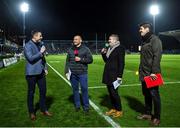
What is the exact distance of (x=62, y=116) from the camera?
8.51 m

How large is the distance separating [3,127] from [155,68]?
3.62 meters

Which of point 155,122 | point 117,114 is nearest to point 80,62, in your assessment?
point 117,114

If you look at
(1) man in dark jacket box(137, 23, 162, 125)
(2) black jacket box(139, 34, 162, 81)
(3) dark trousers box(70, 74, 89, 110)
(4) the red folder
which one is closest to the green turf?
(3) dark trousers box(70, 74, 89, 110)

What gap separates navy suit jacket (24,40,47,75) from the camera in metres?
7.90

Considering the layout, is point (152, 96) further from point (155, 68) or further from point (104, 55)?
point (104, 55)

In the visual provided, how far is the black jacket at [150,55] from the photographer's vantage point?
23.8 ft

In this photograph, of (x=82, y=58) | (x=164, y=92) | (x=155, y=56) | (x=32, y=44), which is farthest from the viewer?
(x=164, y=92)

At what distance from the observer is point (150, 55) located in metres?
7.39

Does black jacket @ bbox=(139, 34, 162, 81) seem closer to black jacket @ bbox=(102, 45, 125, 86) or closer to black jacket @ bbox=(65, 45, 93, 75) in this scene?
black jacket @ bbox=(102, 45, 125, 86)

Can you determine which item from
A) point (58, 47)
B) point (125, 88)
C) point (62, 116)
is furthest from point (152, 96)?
point (58, 47)

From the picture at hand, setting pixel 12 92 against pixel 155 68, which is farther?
pixel 12 92

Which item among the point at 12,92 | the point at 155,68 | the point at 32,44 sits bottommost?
the point at 12,92

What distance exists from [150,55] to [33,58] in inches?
107

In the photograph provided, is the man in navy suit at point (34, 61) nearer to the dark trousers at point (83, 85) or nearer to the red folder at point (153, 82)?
the dark trousers at point (83, 85)
